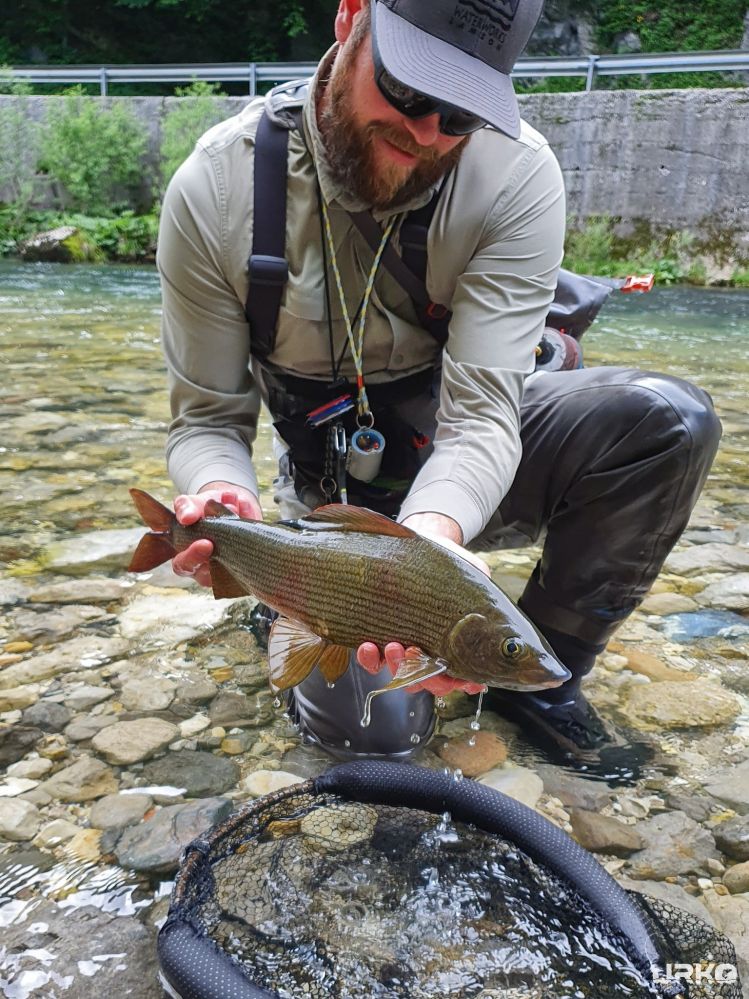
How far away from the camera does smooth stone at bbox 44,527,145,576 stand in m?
A: 3.72

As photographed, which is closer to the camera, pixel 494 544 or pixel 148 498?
pixel 148 498

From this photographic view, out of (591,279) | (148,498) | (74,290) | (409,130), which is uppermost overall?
(409,130)

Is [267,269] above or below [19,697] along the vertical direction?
above

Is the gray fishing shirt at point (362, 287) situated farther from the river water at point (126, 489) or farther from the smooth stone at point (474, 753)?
the river water at point (126, 489)

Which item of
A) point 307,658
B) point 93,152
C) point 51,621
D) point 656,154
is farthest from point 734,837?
point 93,152

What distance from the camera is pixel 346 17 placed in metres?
2.41

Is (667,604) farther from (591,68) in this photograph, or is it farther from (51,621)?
(591,68)

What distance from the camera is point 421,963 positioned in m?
1.69

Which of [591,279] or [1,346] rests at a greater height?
[591,279]

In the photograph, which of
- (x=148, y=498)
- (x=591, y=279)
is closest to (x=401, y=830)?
(x=148, y=498)

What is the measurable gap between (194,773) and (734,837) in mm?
1453

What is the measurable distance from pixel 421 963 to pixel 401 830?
14.0 inches

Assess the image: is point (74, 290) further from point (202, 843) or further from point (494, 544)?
point (202, 843)

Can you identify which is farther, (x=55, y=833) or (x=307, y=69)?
(x=307, y=69)
